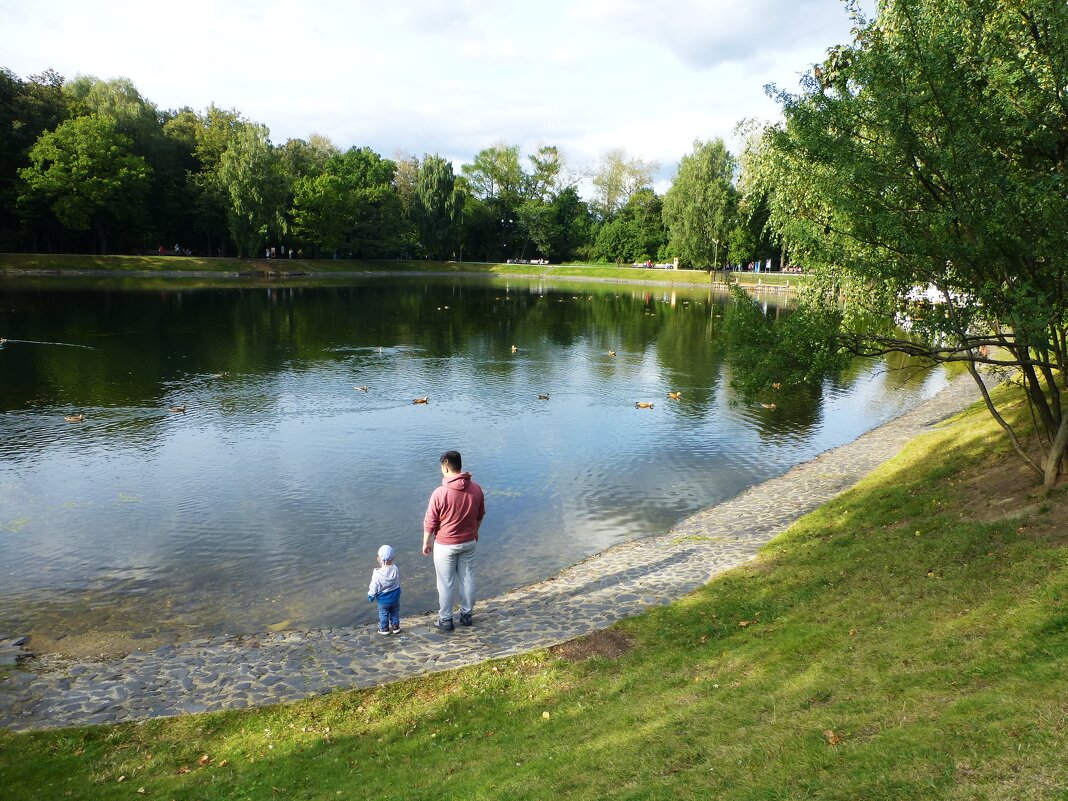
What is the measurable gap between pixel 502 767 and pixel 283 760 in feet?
9.15

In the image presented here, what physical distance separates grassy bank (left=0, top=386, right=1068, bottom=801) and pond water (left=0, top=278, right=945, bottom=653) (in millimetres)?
4357

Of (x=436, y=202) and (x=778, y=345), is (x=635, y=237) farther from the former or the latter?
(x=778, y=345)

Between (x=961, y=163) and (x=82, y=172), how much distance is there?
313ft

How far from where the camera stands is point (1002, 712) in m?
6.63

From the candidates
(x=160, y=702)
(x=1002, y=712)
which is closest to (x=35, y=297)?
(x=160, y=702)

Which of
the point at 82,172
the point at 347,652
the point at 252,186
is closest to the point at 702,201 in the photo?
the point at 252,186

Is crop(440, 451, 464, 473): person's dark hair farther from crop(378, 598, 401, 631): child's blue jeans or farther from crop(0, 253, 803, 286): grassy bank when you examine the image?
crop(0, 253, 803, 286): grassy bank

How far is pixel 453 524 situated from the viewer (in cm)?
1198

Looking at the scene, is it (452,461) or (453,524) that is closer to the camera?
(452,461)

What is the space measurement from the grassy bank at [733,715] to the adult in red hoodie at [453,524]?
181 cm

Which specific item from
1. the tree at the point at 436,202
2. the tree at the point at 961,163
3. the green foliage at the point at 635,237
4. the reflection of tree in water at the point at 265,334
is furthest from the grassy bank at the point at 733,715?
the green foliage at the point at 635,237

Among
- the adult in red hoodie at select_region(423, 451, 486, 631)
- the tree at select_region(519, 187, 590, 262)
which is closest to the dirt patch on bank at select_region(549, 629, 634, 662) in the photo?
the adult in red hoodie at select_region(423, 451, 486, 631)

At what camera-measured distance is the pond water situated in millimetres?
15477

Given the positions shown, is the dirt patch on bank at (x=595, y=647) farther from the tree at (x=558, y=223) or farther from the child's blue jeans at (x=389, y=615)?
the tree at (x=558, y=223)
